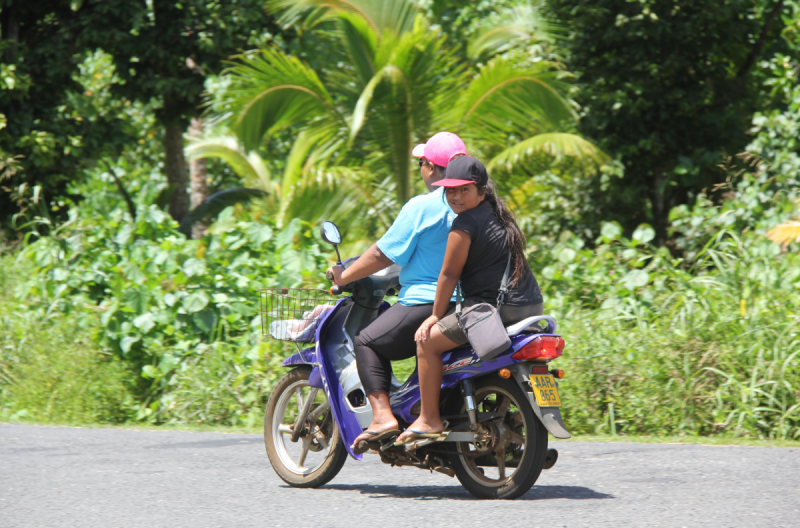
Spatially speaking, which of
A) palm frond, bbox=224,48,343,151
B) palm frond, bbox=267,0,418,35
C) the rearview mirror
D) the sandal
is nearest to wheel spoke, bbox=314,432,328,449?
the sandal

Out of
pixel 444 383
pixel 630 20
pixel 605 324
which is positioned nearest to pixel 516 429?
pixel 444 383

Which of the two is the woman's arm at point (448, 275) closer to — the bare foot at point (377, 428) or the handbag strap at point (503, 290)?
the handbag strap at point (503, 290)

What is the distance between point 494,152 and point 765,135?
11.1 feet

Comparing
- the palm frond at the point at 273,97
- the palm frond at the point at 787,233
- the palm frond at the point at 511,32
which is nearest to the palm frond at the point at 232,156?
the palm frond at the point at 511,32

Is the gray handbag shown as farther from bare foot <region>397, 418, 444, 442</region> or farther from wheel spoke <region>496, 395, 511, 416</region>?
bare foot <region>397, 418, 444, 442</region>

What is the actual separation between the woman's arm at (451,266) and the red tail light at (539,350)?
16.6 inches

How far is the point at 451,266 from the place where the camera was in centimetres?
427

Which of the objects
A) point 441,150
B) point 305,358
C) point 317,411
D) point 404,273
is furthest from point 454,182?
point 317,411

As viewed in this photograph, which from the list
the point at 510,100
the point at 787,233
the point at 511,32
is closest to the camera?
the point at 787,233

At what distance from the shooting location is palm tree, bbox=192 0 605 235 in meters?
10.2

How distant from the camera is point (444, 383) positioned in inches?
175

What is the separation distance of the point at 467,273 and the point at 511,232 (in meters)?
0.29

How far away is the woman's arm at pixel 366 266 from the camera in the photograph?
4.42m

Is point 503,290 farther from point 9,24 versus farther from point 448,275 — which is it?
point 9,24
